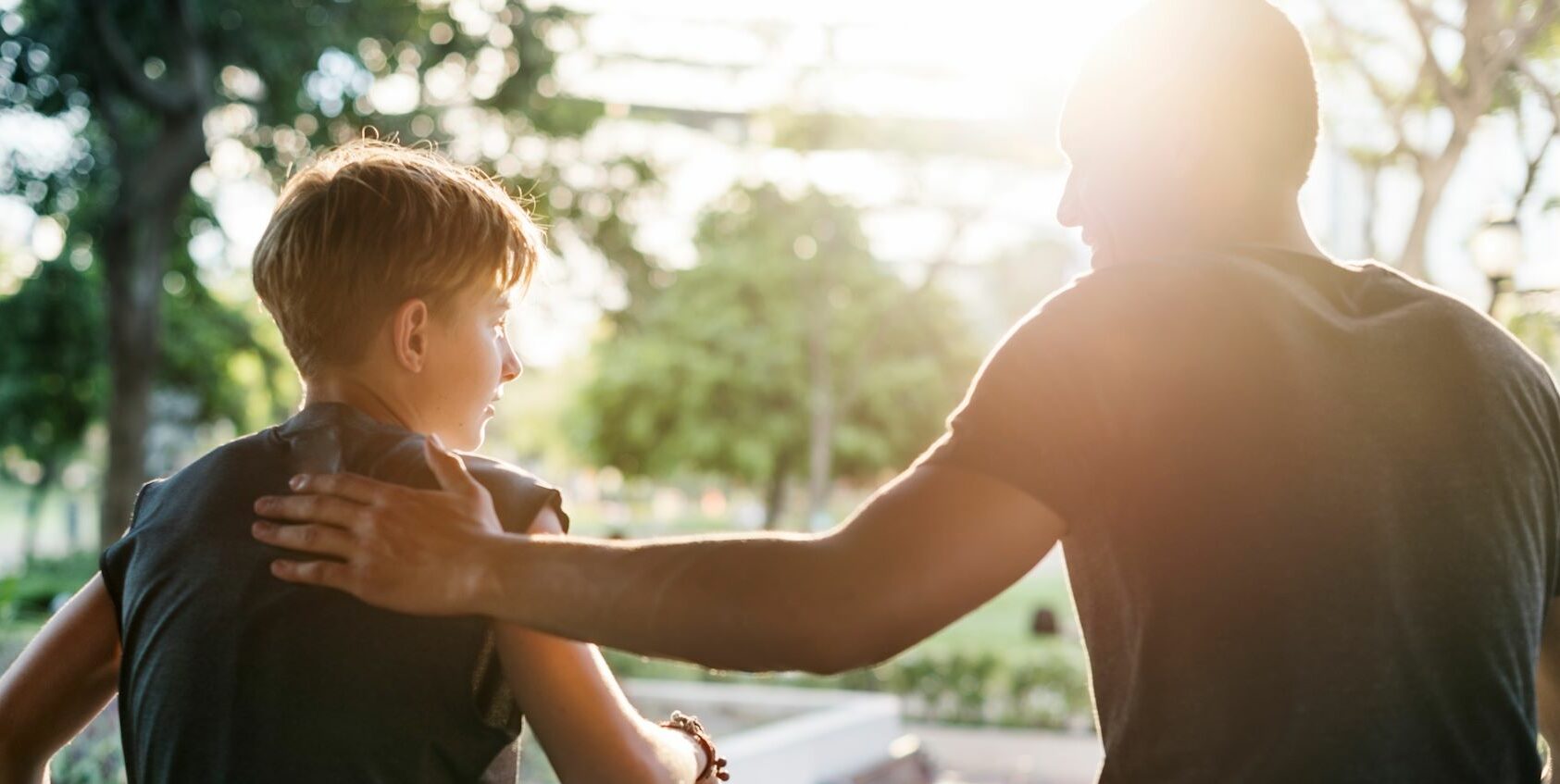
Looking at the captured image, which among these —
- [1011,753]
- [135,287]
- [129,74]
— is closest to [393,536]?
[129,74]

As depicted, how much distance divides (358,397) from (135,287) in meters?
13.9

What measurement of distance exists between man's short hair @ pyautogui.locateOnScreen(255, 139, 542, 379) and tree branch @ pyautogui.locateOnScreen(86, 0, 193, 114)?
12.7m

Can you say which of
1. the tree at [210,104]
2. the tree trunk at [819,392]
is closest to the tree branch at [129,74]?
the tree at [210,104]

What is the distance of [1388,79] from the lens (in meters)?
12.9

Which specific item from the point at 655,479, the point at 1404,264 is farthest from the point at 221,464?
the point at 655,479

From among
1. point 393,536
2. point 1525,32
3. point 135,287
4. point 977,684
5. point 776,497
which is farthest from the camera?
point 776,497

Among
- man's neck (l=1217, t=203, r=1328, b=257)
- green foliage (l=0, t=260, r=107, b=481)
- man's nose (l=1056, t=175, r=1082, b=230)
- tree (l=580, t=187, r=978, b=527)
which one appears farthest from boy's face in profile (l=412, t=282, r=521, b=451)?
tree (l=580, t=187, r=978, b=527)

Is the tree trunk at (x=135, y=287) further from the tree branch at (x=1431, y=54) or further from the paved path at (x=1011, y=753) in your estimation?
the tree branch at (x=1431, y=54)

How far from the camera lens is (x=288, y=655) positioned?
1906 mm

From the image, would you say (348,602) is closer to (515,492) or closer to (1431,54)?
(515,492)

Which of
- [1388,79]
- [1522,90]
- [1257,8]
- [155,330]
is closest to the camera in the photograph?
[1257,8]

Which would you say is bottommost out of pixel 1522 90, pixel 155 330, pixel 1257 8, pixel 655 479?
pixel 655 479

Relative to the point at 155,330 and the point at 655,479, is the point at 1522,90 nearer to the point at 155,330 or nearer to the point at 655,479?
the point at 155,330

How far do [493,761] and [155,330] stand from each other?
564 inches
